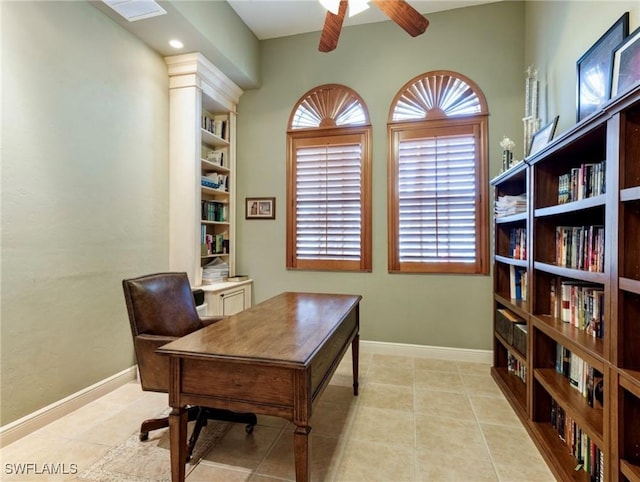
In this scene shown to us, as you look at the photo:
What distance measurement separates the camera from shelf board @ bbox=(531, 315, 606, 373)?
1.38m

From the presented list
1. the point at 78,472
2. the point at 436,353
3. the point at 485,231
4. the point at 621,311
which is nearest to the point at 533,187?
the point at 621,311

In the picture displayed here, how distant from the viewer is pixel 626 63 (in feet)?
5.72

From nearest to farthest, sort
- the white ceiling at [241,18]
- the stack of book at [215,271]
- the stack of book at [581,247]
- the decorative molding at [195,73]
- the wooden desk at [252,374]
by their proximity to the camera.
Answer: the wooden desk at [252,374] → the stack of book at [581,247] → the white ceiling at [241,18] → the decorative molding at [195,73] → the stack of book at [215,271]

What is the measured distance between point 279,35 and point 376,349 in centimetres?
382

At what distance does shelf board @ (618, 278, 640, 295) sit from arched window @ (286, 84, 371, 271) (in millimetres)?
2419

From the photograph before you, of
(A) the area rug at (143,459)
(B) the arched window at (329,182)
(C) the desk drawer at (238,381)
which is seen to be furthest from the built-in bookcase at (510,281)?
(A) the area rug at (143,459)

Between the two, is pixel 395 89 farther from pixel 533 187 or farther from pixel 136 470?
pixel 136 470

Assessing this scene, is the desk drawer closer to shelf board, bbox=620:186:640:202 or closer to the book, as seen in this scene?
shelf board, bbox=620:186:640:202

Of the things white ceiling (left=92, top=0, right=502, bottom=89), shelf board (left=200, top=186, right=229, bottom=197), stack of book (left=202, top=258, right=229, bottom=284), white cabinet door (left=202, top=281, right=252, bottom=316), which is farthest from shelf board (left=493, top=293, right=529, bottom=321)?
shelf board (left=200, top=186, right=229, bottom=197)

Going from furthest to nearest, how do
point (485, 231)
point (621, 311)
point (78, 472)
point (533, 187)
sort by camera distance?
point (485, 231), point (533, 187), point (78, 472), point (621, 311)

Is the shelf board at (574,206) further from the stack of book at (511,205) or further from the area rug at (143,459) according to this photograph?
the area rug at (143,459)

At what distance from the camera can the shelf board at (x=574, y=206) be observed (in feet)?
4.42

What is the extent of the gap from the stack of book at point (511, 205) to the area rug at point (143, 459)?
260cm

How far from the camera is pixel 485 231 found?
3266mm
